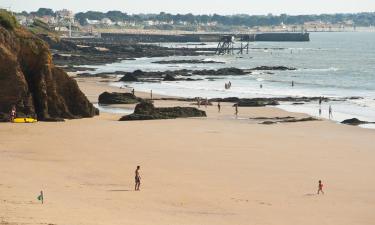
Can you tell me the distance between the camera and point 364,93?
208 ft

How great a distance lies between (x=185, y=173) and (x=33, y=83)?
14067 mm

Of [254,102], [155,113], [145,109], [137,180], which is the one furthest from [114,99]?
[137,180]

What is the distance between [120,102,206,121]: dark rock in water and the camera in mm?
38156

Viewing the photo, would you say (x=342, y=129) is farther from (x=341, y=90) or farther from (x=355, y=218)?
(x=341, y=90)

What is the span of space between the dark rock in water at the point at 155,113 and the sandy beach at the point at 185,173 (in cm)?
99

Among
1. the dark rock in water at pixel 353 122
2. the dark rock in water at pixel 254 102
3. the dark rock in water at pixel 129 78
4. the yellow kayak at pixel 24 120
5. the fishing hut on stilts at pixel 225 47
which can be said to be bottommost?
the fishing hut on stilts at pixel 225 47

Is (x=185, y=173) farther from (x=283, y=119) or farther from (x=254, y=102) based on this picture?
(x=254, y=102)

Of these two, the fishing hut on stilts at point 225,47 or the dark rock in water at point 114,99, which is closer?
the dark rock in water at point 114,99

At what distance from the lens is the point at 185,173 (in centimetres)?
2431

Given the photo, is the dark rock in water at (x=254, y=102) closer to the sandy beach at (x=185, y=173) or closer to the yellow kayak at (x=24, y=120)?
the sandy beach at (x=185, y=173)

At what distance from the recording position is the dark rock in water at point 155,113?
1502 inches

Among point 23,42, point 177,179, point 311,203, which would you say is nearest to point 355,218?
point 311,203

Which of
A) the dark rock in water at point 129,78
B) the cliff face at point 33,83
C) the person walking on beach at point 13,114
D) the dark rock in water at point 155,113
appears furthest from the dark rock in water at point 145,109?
the dark rock in water at point 129,78

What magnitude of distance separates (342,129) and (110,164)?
1580cm
